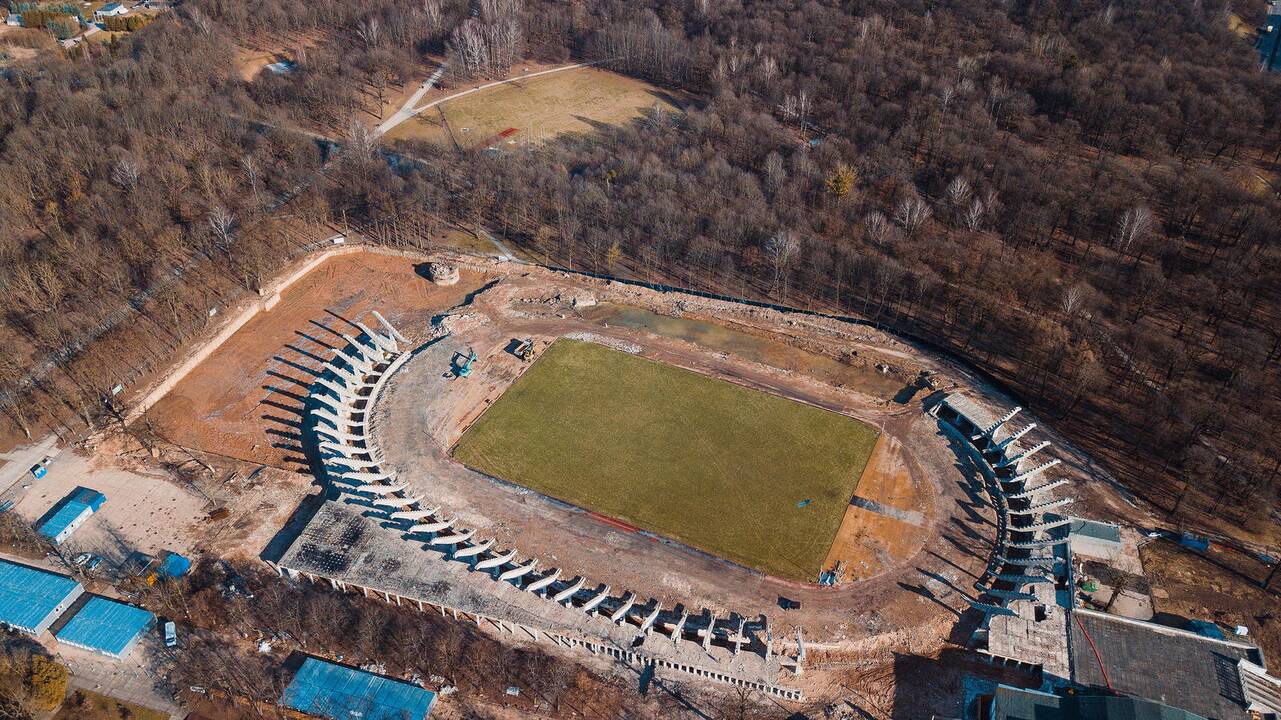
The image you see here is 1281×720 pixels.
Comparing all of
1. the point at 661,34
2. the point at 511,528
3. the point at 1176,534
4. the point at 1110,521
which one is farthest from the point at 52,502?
the point at 661,34

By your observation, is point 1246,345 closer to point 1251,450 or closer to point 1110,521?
point 1251,450

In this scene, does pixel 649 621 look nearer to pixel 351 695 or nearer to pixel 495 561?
pixel 495 561

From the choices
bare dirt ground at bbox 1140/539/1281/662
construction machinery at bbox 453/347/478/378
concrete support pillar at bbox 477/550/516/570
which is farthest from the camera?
construction machinery at bbox 453/347/478/378

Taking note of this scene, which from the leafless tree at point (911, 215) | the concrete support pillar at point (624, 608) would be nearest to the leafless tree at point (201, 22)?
the leafless tree at point (911, 215)

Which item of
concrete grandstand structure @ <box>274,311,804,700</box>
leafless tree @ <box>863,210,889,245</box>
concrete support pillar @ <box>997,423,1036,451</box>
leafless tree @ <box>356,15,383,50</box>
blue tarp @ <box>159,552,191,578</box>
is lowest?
blue tarp @ <box>159,552,191,578</box>

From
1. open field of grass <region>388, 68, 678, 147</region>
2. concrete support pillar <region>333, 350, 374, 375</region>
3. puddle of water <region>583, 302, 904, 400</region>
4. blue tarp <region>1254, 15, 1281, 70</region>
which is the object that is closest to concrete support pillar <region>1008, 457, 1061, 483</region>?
puddle of water <region>583, 302, 904, 400</region>

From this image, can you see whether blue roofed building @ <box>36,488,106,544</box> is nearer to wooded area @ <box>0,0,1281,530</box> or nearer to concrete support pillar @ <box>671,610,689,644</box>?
wooded area @ <box>0,0,1281,530</box>

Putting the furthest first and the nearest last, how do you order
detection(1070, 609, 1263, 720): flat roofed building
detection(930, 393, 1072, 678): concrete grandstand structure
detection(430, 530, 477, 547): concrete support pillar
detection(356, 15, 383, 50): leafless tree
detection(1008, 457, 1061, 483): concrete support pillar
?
detection(356, 15, 383, 50): leafless tree
detection(1008, 457, 1061, 483): concrete support pillar
detection(430, 530, 477, 547): concrete support pillar
detection(930, 393, 1072, 678): concrete grandstand structure
detection(1070, 609, 1263, 720): flat roofed building
